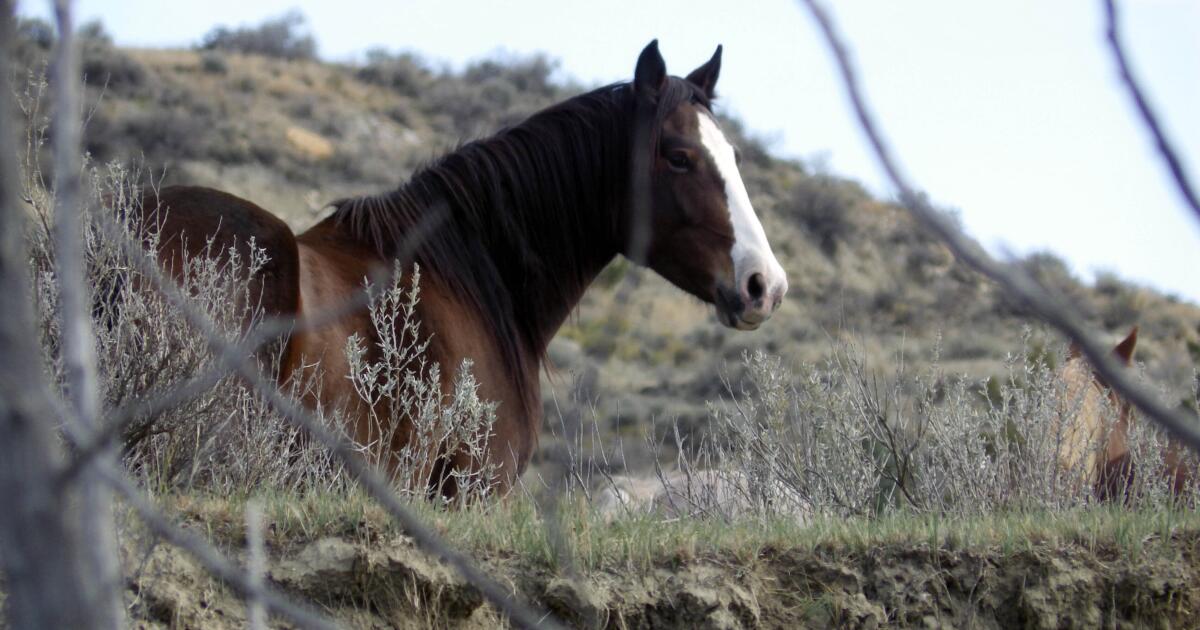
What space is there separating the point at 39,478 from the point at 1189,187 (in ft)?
3.35

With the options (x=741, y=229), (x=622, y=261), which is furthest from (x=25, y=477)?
(x=622, y=261)

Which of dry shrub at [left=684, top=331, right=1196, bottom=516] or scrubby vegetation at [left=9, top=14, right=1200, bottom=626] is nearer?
scrubby vegetation at [left=9, top=14, right=1200, bottom=626]

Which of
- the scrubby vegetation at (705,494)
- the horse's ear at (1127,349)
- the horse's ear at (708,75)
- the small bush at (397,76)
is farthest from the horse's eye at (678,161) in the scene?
the small bush at (397,76)

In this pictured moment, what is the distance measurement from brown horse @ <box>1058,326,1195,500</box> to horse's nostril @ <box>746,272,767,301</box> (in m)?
1.37

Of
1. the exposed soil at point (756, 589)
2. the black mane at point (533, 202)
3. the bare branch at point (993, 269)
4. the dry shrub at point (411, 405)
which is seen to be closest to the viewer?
the bare branch at point (993, 269)

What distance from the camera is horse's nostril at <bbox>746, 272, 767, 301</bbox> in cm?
496

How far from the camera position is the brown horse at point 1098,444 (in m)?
5.11

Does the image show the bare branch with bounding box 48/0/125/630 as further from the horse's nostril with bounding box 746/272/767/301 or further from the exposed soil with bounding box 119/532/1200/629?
the horse's nostril with bounding box 746/272/767/301

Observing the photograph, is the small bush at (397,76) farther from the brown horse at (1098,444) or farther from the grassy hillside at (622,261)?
the brown horse at (1098,444)

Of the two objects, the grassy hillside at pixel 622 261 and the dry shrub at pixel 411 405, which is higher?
the grassy hillside at pixel 622 261

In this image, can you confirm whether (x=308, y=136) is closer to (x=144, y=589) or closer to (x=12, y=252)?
(x=144, y=589)

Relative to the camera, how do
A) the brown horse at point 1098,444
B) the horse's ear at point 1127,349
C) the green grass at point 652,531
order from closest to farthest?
the green grass at point 652,531, the brown horse at point 1098,444, the horse's ear at point 1127,349

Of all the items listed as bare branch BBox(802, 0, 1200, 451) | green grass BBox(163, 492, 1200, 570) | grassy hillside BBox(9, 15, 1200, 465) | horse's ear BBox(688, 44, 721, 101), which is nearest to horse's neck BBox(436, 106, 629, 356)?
horse's ear BBox(688, 44, 721, 101)

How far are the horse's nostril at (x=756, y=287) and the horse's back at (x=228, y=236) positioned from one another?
5.80 feet
